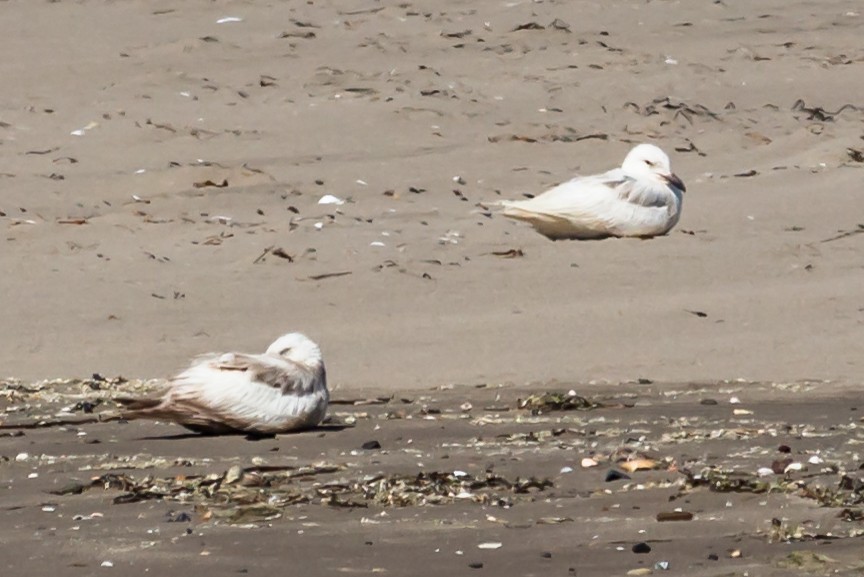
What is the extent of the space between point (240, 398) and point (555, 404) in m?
1.21

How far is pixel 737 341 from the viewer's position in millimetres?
8312

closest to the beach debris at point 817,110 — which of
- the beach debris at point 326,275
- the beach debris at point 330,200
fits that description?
the beach debris at point 330,200

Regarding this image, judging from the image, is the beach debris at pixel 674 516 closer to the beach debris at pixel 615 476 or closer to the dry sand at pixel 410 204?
the dry sand at pixel 410 204

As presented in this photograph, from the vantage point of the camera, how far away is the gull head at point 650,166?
1011cm

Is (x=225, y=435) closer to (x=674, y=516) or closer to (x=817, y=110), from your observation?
(x=674, y=516)

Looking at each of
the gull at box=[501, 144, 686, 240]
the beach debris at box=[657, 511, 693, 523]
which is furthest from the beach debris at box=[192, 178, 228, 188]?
the beach debris at box=[657, 511, 693, 523]

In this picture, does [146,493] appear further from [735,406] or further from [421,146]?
[421,146]

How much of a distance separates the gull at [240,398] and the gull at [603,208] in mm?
3010

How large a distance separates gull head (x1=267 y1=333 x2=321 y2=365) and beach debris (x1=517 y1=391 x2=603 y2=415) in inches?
31.0

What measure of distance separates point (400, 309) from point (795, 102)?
4421mm

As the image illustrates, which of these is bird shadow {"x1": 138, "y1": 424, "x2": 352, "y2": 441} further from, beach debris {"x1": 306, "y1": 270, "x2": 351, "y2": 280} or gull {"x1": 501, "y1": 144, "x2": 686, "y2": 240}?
gull {"x1": 501, "y1": 144, "x2": 686, "y2": 240}

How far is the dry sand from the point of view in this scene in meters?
8.05

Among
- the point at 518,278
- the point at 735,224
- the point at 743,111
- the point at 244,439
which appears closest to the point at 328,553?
the point at 244,439

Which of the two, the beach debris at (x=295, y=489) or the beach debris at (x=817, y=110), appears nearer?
the beach debris at (x=295, y=489)
